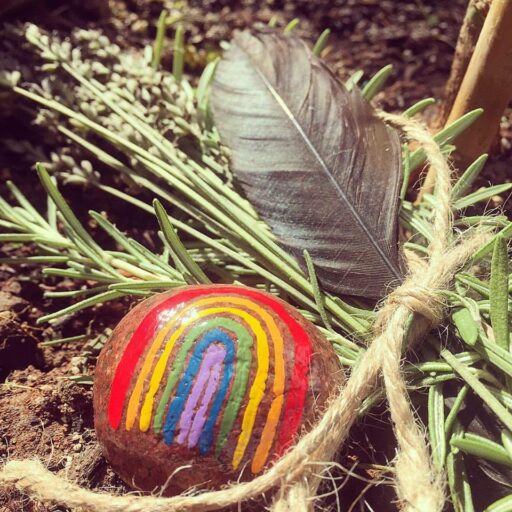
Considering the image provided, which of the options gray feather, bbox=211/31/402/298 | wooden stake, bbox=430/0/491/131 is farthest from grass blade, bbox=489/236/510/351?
wooden stake, bbox=430/0/491/131

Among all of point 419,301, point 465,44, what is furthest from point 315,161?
point 465,44

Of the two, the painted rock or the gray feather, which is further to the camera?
the gray feather

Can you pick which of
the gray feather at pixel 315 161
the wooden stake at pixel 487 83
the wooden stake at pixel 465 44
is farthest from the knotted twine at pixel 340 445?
the wooden stake at pixel 465 44

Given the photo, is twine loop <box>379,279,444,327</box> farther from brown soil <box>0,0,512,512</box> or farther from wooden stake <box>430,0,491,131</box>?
wooden stake <box>430,0,491,131</box>

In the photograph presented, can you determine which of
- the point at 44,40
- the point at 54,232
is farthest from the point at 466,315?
the point at 44,40

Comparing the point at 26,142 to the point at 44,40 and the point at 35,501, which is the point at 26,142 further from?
the point at 35,501

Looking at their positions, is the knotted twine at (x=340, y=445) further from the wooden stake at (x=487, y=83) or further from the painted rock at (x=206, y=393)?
the wooden stake at (x=487, y=83)
